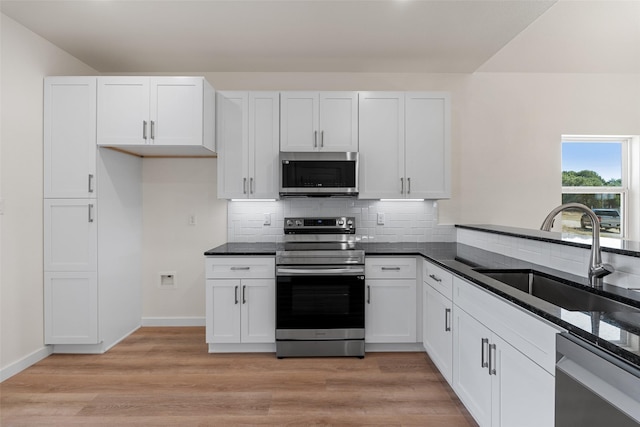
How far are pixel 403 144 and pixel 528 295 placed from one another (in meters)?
2.14

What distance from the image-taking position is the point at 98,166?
123 inches

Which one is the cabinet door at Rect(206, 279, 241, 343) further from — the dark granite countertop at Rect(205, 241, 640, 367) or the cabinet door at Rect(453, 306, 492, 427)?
the cabinet door at Rect(453, 306, 492, 427)

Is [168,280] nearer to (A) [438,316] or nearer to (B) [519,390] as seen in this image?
(A) [438,316]

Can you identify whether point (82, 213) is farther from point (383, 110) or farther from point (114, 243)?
point (383, 110)

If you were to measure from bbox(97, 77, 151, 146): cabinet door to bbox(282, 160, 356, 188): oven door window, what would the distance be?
1.24 metres

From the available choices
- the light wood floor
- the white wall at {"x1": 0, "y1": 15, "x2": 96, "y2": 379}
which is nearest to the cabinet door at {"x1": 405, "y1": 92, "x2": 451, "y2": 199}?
the light wood floor

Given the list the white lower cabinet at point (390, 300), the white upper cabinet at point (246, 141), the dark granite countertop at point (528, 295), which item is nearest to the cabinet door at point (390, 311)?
the white lower cabinet at point (390, 300)

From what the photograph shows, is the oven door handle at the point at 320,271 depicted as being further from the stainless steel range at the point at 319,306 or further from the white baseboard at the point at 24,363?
the white baseboard at the point at 24,363

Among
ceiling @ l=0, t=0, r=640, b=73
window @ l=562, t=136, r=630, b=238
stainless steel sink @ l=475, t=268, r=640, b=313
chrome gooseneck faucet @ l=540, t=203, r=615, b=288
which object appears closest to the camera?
stainless steel sink @ l=475, t=268, r=640, b=313

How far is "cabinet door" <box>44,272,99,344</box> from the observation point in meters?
3.07

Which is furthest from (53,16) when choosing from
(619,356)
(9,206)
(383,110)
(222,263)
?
(619,356)

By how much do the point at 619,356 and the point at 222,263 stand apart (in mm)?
2712

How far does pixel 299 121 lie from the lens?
3451mm

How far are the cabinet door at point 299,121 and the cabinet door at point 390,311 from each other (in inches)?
55.0
